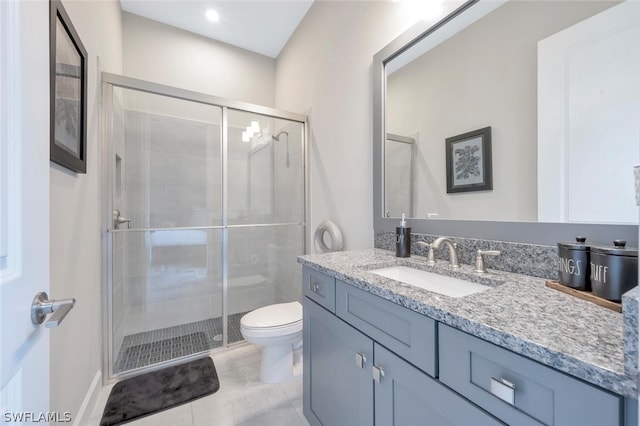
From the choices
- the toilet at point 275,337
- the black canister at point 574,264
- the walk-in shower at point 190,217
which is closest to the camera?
the black canister at point 574,264

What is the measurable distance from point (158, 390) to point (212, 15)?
307cm

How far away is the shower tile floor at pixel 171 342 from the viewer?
1.91 metres

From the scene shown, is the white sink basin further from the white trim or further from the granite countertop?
the white trim

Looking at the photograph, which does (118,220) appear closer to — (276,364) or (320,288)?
(276,364)

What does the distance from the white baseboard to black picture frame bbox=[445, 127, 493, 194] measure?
2131 millimetres

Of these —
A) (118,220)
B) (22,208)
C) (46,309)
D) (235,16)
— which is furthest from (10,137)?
(235,16)

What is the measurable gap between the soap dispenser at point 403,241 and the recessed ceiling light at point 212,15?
2.58m

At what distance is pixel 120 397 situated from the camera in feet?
5.23

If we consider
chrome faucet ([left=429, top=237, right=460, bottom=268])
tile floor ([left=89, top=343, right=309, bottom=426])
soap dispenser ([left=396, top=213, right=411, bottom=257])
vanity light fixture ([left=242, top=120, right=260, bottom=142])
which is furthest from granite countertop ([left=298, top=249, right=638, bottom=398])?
vanity light fixture ([left=242, top=120, right=260, bottom=142])

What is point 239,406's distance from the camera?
153 centimetres

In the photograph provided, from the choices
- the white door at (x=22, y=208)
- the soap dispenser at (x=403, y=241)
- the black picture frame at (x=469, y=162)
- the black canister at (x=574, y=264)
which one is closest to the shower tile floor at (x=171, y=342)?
A: the white door at (x=22, y=208)

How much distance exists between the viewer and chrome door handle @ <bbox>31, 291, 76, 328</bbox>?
53cm

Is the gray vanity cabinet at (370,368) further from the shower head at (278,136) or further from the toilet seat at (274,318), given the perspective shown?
the shower head at (278,136)

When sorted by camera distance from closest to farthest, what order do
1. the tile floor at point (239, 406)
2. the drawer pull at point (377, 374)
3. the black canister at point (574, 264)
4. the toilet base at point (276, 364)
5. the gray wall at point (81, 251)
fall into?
the black canister at point (574, 264), the drawer pull at point (377, 374), the gray wall at point (81, 251), the tile floor at point (239, 406), the toilet base at point (276, 364)
